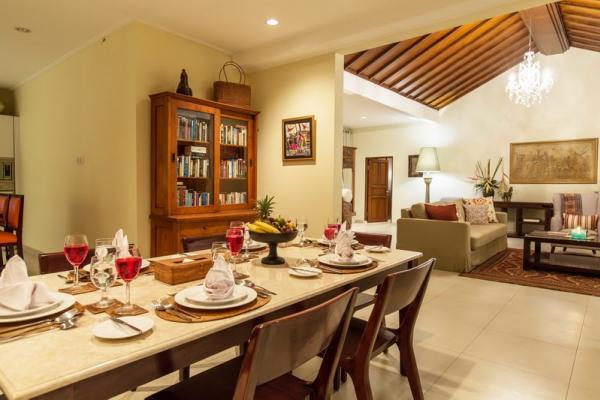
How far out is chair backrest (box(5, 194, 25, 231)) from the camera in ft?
13.2

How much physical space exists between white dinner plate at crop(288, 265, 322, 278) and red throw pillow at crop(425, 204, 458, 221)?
3598mm

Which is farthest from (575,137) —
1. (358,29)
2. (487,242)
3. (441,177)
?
(358,29)

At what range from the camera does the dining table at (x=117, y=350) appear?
2.52 ft

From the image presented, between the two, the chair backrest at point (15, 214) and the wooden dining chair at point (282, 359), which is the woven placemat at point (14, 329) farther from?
the chair backrest at point (15, 214)

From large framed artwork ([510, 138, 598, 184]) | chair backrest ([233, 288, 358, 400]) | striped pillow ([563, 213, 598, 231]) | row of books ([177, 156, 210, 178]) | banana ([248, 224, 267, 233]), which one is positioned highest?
large framed artwork ([510, 138, 598, 184])

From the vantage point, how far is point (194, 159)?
3.73 meters

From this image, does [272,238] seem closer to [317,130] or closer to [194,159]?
[194,159]

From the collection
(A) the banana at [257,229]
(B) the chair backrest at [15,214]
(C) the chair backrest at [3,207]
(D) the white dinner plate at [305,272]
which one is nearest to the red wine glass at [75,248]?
(A) the banana at [257,229]

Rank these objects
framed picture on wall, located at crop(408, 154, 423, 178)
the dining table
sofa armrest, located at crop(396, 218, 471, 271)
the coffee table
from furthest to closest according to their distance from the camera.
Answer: framed picture on wall, located at crop(408, 154, 423, 178)
sofa armrest, located at crop(396, 218, 471, 271)
the coffee table
the dining table

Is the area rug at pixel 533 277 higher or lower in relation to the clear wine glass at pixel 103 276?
lower

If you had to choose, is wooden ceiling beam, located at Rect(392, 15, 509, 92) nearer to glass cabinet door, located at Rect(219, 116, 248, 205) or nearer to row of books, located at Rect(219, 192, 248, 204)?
glass cabinet door, located at Rect(219, 116, 248, 205)

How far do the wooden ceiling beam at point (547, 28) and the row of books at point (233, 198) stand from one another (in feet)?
14.9

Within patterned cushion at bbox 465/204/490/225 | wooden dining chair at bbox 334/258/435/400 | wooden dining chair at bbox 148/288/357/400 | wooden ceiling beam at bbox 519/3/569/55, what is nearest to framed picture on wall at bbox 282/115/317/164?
wooden dining chair at bbox 334/258/435/400

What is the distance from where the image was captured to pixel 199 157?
12.4ft
